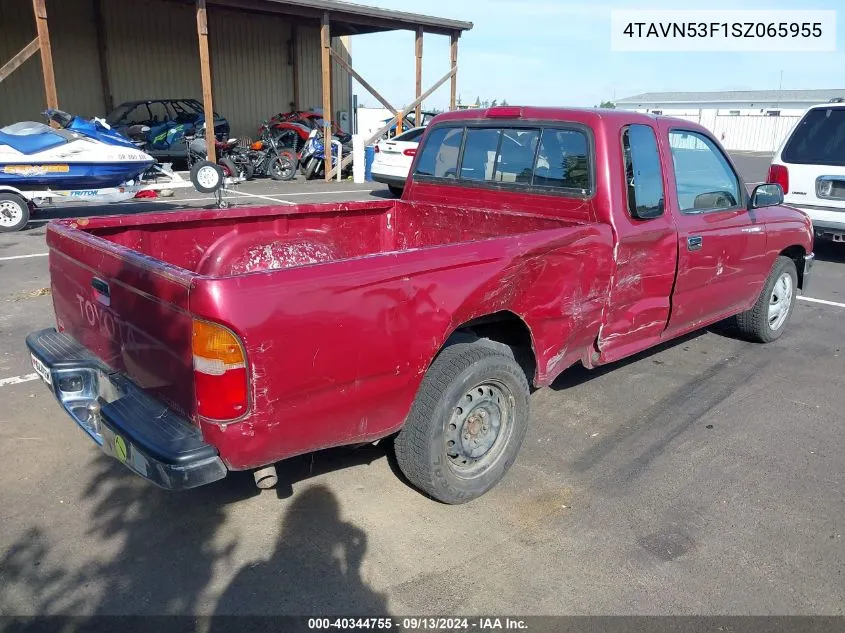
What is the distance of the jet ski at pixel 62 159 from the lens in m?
9.86

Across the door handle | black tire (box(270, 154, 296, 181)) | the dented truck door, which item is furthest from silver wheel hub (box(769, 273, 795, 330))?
black tire (box(270, 154, 296, 181))

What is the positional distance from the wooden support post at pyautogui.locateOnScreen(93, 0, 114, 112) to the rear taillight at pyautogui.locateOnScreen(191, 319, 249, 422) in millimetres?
19720

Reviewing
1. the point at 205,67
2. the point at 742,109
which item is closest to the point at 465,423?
the point at 205,67

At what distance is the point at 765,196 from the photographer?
489cm

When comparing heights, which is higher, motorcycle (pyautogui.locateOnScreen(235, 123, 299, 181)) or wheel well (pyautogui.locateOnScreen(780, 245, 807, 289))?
motorcycle (pyautogui.locateOnScreen(235, 123, 299, 181))

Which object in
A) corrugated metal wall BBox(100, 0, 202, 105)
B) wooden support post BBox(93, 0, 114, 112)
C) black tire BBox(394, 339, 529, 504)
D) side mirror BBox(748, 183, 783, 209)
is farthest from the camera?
corrugated metal wall BBox(100, 0, 202, 105)

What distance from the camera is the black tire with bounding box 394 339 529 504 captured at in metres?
3.05

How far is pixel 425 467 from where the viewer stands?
311 cm

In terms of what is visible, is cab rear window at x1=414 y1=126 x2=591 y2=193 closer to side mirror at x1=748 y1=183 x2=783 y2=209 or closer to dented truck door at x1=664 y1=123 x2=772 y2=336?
dented truck door at x1=664 y1=123 x2=772 y2=336

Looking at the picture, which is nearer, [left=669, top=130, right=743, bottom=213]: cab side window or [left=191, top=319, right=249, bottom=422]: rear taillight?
[left=191, top=319, right=249, bottom=422]: rear taillight

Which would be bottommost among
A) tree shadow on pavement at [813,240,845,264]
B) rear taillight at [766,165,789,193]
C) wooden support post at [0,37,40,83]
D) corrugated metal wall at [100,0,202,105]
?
tree shadow on pavement at [813,240,845,264]

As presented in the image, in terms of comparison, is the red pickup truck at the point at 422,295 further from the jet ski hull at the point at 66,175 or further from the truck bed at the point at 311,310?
the jet ski hull at the point at 66,175

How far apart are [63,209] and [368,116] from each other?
1413cm

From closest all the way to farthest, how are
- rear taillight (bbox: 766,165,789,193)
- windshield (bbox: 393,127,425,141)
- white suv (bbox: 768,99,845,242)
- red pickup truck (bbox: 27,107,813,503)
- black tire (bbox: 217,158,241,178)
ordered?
red pickup truck (bbox: 27,107,813,503), white suv (bbox: 768,99,845,242), rear taillight (bbox: 766,165,789,193), windshield (bbox: 393,127,425,141), black tire (bbox: 217,158,241,178)
